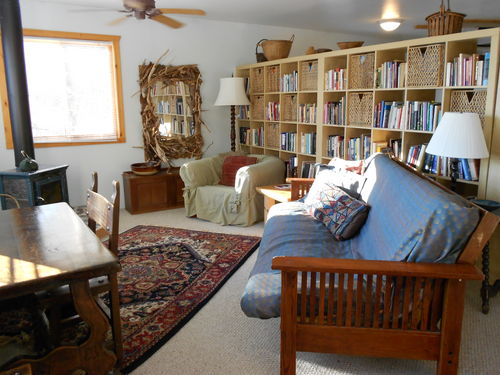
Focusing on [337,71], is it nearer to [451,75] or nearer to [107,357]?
[451,75]

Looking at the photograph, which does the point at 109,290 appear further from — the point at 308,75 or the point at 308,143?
the point at 308,75

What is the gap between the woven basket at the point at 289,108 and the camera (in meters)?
4.65

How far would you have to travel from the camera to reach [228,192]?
431 cm

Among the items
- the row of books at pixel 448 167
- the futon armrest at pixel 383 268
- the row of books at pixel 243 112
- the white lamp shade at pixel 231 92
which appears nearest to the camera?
the futon armrest at pixel 383 268

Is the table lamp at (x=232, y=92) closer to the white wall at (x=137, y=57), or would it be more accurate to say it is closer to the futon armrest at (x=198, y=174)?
Answer: the white wall at (x=137, y=57)

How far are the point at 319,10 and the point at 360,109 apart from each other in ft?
5.34

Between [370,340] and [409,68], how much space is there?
2.31 metres

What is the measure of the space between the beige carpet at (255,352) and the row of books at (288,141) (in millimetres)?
2422

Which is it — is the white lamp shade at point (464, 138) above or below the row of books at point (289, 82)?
below

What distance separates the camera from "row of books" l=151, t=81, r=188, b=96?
4992 millimetres

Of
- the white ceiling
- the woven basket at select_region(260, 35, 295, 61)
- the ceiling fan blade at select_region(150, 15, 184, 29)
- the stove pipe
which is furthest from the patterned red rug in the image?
the white ceiling

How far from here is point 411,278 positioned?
176cm

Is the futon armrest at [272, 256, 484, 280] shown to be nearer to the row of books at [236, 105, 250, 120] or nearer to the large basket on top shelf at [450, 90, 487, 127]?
the large basket on top shelf at [450, 90, 487, 127]

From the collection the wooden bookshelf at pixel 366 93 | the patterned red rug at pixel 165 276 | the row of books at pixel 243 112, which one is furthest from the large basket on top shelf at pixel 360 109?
the row of books at pixel 243 112
